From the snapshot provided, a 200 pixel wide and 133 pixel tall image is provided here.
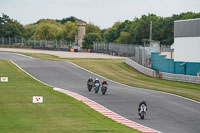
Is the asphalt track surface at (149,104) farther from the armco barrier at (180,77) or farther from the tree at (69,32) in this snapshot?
the tree at (69,32)

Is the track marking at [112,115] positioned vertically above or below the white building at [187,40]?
below

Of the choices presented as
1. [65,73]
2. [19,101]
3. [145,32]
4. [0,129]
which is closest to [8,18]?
[145,32]

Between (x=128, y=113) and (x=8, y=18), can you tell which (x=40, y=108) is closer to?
(x=128, y=113)

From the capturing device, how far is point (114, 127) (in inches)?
888

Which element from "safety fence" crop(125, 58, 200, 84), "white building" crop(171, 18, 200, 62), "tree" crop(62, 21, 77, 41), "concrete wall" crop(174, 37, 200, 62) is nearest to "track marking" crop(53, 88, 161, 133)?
"safety fence" crop(125, 58, 200, 84)

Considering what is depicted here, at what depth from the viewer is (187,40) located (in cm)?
5866

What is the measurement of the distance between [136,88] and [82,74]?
12780 millimetres

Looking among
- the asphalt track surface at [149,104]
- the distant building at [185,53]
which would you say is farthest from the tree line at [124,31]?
the asphalt track surface at [149,104]

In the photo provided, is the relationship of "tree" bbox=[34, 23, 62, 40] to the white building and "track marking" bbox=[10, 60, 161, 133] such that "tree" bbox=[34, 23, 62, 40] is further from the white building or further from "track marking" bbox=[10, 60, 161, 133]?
"track marking" bbox=[10, 60, 161, 133]

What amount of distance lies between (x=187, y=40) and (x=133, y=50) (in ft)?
84.8

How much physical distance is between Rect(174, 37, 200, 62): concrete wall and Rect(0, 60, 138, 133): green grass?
23936 millimetres

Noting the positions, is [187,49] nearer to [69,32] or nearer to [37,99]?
[37,99]

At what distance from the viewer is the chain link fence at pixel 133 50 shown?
65625 millimetres

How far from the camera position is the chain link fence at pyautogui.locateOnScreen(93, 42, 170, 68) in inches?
2584
